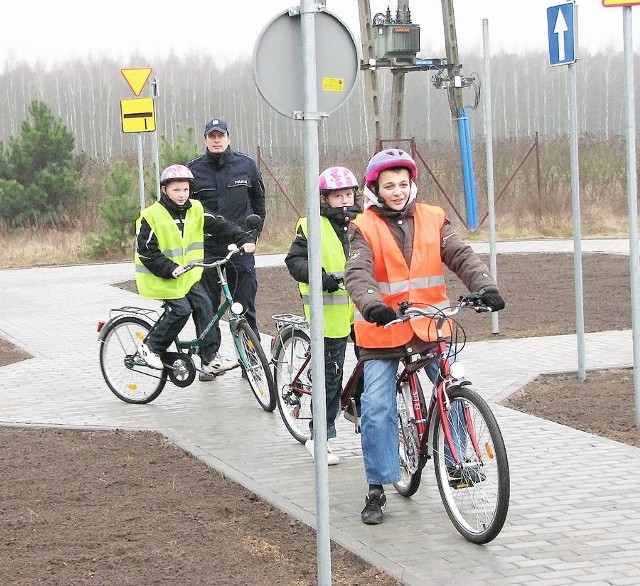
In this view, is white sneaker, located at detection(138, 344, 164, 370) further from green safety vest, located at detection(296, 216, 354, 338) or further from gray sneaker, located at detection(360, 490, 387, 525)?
gray sneaker, located at detection(360, 490, 387, 525)

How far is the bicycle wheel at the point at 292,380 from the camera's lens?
337 inches

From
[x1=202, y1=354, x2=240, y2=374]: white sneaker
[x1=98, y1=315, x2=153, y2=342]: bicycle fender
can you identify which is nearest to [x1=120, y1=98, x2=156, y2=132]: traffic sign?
[x1=98, y1=315, x2=153, y2=342]: bicycle fender

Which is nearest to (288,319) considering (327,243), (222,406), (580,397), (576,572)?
(327,243)

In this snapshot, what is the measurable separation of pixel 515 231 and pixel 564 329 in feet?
A: 54.9

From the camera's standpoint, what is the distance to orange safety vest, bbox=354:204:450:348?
6.60 m

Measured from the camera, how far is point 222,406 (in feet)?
33.3

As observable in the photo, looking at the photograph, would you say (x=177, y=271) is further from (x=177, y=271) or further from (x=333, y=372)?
(x=333, y=372)

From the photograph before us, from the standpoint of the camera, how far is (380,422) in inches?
262

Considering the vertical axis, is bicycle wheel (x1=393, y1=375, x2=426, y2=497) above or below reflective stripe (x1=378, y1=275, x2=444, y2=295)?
below

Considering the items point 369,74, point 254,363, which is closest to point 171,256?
point 254,363

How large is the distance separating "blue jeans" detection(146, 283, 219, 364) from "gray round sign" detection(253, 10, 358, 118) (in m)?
5.02

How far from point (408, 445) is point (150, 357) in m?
3.64

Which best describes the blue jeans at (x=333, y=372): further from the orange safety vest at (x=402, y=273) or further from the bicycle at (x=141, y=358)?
the bicycle at (x=141, y=358)

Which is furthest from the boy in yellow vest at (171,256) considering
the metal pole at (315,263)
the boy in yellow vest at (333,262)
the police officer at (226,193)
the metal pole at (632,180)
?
the metal pole at (315,263)
